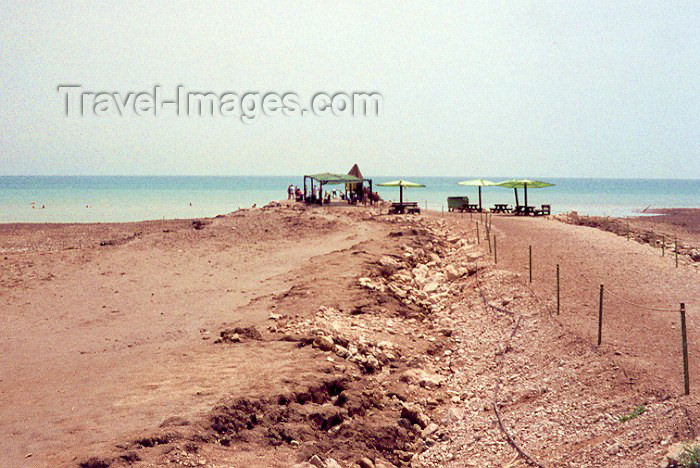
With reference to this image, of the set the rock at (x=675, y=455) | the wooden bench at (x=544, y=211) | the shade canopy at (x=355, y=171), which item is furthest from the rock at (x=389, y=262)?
the shade canopy at (x=355, y=171)

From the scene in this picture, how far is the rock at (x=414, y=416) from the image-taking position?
26.4 feet

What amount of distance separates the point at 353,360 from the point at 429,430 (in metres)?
1.90

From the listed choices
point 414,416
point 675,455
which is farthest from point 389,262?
point 675,455

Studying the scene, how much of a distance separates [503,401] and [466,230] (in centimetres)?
1537

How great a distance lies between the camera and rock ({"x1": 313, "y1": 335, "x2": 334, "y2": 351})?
9.63 metres

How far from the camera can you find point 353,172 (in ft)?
127

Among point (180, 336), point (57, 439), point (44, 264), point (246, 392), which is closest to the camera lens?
point (57, 439)

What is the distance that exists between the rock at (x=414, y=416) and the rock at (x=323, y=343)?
1948mm

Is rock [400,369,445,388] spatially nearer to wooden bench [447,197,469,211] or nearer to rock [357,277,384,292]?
rock [357,277,384,292]

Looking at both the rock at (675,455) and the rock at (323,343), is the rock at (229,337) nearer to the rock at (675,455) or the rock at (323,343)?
the rock at (323,343)

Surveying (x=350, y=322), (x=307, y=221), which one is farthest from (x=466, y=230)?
(x=350, y=322)

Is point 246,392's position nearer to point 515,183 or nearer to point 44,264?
point 44,264

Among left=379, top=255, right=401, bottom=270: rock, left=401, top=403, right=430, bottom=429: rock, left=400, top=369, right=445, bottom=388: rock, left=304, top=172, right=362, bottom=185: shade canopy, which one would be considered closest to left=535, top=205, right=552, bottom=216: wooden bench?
left=304, top=172, right=362, bottom=185: shade canopy

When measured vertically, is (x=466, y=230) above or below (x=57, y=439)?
above
